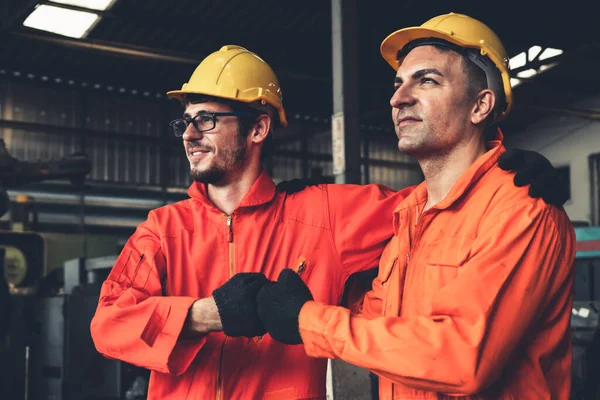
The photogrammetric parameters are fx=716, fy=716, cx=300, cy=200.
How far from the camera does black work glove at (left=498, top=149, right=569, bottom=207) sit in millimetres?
1782

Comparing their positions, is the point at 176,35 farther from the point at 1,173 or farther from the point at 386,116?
the point at 386,116

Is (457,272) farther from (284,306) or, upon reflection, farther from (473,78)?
(473,78)

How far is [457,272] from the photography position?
182cm

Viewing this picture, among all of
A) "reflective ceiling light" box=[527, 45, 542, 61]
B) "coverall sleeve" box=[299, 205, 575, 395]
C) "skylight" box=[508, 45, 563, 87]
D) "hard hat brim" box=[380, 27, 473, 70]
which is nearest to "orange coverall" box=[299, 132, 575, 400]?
"coverall sleeve" box=[299, 205, 575, 395]

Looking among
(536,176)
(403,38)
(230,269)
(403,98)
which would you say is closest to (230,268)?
(230,269)

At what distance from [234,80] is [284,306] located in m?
Answer: 1.02

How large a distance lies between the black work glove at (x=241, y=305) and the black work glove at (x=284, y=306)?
4 cm

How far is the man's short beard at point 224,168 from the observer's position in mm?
2477

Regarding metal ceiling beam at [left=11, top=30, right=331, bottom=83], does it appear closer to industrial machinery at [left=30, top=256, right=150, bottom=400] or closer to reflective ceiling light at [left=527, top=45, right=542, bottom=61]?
industrial machinery at [left=30, top=256, right=150, bottom=400]

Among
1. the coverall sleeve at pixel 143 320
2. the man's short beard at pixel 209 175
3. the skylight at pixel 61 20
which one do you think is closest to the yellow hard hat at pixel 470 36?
the man's short beard at pixel 209 175

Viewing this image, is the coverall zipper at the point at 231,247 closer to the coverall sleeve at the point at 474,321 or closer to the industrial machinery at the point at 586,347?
the coverall sleeve at the point at 474,321

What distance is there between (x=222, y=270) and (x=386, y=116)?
11677 mm

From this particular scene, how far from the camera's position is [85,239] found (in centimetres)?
960

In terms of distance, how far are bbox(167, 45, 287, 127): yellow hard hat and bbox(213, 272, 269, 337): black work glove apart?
0.79m
